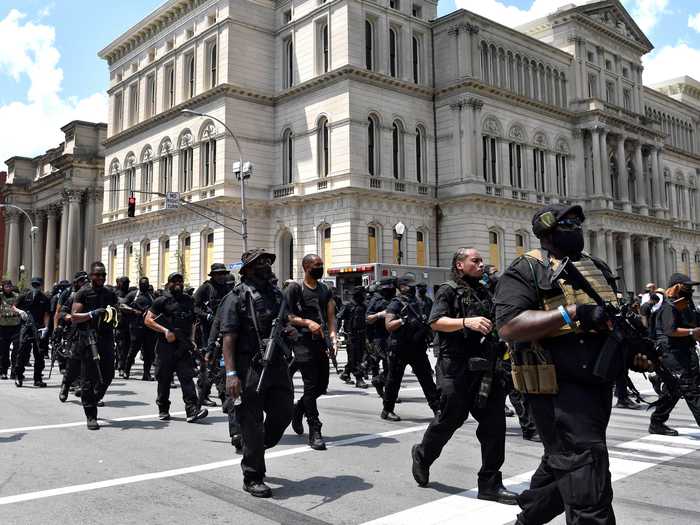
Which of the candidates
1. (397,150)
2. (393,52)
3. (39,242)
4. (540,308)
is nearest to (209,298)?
(540,308)

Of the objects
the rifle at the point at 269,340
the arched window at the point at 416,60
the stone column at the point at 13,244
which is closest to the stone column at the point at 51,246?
the stone column at the point at 13,244

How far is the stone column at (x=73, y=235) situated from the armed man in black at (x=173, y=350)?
49909 millimetres

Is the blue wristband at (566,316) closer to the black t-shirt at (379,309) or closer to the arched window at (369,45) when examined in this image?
the black t-shirt at (379,309)

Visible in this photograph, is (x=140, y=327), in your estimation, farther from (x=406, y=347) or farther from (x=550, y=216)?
(x=550, y=216)

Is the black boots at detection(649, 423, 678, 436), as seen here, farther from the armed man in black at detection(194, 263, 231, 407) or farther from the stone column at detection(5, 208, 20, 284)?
the stone column at detection(5, 208, 20, 284)

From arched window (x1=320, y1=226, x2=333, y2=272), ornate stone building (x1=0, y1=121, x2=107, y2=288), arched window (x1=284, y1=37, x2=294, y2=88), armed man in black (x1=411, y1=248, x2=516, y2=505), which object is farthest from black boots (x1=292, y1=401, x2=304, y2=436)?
ornate stone building (x1=0, y1=121, x2=107, y2=288)

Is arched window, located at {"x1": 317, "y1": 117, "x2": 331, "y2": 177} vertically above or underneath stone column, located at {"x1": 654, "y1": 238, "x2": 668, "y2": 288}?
above

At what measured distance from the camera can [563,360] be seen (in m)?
3.37

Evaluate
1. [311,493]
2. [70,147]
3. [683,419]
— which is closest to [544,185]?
[683,419]

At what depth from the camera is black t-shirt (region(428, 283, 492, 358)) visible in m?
5.47

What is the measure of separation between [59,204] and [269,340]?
60.2 m

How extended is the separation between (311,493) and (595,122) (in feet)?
133

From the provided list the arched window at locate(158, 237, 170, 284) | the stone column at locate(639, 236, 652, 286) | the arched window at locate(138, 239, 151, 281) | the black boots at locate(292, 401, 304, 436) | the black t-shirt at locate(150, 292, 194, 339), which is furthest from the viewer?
the stone column at locate(639, 236, 652, 286)

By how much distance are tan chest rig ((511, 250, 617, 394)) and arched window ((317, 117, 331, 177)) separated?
30302 millimetres
